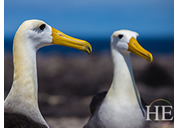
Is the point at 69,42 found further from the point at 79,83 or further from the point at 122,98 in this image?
the point at 79,83

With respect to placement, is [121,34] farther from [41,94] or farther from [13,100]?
[41,94]

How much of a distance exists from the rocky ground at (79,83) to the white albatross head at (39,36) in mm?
2634

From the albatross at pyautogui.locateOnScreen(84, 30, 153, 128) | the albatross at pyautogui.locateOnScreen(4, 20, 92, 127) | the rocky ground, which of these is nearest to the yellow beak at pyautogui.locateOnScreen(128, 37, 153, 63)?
the albatross at pyautogui.locateOnScreen(84, 30, 153, 128)

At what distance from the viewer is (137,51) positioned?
2502 millimetres

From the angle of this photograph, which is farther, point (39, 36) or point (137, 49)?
point (137, 49)

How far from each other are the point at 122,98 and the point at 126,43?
1.90ft

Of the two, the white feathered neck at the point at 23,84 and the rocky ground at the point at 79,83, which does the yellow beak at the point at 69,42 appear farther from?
the rocky ground at the point at 79,83

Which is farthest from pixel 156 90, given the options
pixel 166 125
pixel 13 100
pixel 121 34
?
pixel 13 100

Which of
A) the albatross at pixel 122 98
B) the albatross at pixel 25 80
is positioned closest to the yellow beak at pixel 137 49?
the albatross at pixel 122 98

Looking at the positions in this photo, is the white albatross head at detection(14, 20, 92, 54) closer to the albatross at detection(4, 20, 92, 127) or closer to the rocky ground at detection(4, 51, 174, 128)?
the albatross at detection(4, 20, 92, 127)

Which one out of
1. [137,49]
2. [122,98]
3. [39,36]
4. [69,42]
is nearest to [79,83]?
[122,98]

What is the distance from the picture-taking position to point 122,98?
2.63 metres

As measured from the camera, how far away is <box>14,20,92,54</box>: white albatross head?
6.32 ft

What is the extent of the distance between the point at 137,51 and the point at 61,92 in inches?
136
